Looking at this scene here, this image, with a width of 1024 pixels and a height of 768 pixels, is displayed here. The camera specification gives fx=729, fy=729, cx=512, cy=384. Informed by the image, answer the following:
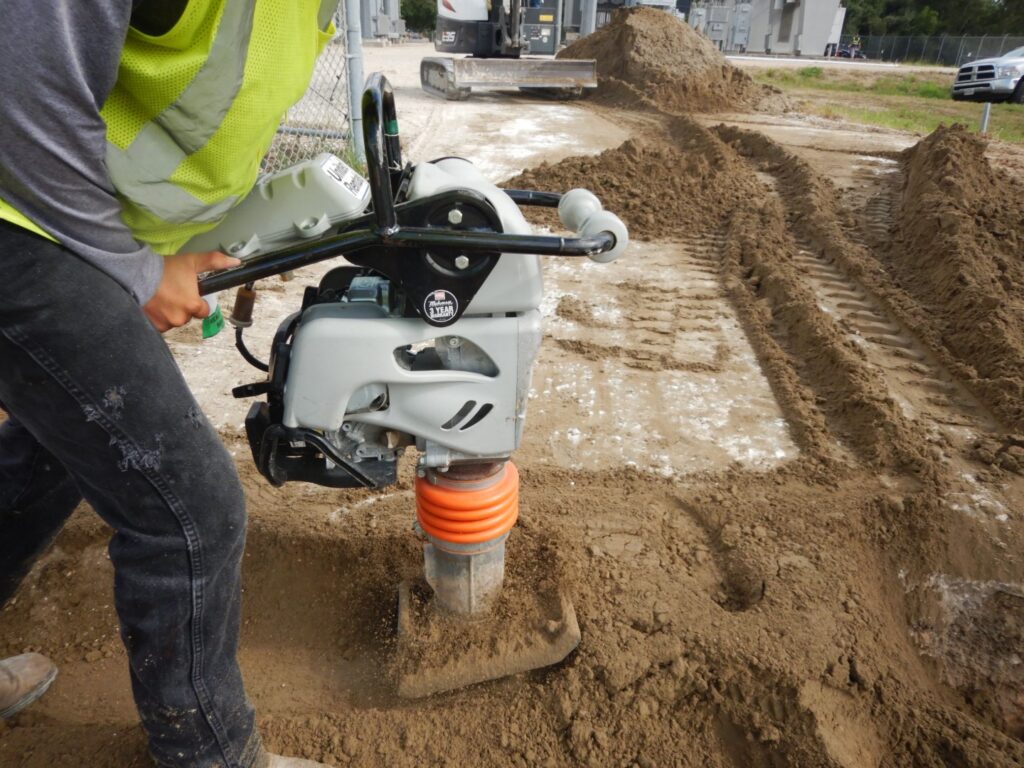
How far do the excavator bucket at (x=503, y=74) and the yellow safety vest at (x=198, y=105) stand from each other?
39.6 feet

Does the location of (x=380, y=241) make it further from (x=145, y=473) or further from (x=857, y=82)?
(x=857, y=82)

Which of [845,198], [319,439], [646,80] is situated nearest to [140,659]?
[319,439]

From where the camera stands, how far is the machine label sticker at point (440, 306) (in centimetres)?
151

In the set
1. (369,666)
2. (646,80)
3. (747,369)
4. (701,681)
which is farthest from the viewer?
(646,80)

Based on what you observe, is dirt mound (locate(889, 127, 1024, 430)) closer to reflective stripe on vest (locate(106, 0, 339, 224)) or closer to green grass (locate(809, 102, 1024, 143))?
reflective stripe on vest (locate(106, 0, 339, 224))

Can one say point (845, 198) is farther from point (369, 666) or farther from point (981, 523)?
point (369, 666)

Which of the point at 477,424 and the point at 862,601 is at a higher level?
the point at 477,424

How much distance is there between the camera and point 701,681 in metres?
1.94

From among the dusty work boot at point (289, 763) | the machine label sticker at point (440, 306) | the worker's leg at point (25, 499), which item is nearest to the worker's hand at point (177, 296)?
the machine label sticker at point (440, 306)

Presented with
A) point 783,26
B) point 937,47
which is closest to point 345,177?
point 783,26

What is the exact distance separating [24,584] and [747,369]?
3122mm

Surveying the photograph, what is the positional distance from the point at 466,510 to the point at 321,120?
21.1 feet

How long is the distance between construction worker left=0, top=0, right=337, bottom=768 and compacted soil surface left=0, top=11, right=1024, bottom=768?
53 centimetres

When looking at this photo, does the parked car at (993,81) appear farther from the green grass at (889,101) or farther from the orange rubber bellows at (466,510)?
the orange rubber bellows at (466,510)
